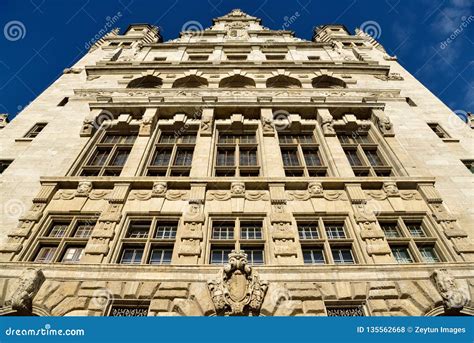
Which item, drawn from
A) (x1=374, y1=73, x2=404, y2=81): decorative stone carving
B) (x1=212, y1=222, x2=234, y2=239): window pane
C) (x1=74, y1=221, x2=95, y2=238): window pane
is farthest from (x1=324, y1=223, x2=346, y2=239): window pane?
(x1=374, y1=73, x2=404, y2=81): decorative stone carving

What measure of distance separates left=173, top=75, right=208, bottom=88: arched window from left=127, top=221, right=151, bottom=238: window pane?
17240 mm

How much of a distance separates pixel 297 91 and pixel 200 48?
55.8 feet

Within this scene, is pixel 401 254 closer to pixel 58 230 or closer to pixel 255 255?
pixel 255 255

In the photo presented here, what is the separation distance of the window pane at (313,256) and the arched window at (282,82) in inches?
742

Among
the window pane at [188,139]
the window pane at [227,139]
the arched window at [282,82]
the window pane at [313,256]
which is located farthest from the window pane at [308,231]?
the arched window at [282,82]

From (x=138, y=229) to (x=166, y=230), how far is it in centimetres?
129

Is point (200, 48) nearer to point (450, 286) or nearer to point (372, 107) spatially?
point (372, 107)

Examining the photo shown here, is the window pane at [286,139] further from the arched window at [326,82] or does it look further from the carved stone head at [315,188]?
the arched window at [326,82]

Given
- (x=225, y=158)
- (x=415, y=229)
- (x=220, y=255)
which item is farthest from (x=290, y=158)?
(x=220, y=255)

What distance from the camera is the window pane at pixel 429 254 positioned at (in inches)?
521

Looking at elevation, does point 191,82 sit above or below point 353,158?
above

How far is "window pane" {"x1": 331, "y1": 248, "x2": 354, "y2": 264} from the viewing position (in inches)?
516

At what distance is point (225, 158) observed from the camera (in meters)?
19.3

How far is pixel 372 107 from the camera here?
21.8 meters
